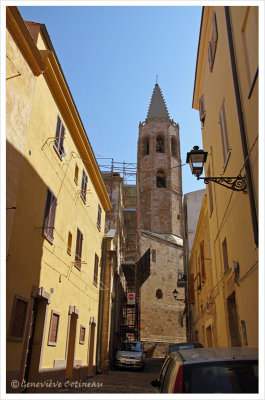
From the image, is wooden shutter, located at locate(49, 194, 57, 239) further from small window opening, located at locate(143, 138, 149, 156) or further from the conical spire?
the conical spire

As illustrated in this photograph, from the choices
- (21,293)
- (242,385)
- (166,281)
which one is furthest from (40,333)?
(166,281)

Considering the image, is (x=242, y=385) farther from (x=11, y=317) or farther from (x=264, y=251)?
(x=11, y=317)

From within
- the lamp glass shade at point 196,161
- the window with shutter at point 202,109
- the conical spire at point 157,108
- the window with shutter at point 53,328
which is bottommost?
the window with shutter at point 53,328

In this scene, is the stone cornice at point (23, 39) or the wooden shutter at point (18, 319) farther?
the wooden shutter at point (18, 319)

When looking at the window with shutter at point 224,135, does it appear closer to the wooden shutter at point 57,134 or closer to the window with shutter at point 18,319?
the wooden shutter at point 57,134

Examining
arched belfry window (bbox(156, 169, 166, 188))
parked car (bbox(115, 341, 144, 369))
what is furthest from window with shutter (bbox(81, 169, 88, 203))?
arched belfry window (bbox(156, 169, 166, 188))

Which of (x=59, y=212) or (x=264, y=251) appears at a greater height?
(x=59, y=212)

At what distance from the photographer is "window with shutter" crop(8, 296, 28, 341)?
6.89 metres

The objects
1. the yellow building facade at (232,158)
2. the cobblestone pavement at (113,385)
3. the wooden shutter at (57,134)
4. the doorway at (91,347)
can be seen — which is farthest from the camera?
the doorway at (91,347)

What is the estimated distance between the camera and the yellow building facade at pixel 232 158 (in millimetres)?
5984

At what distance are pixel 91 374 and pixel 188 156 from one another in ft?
36.3

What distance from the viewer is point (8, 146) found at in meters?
6.79

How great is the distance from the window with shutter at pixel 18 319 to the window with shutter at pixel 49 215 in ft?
6.11

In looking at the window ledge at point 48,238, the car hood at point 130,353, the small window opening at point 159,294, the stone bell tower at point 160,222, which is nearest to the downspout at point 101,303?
the car hood at point 130,353
